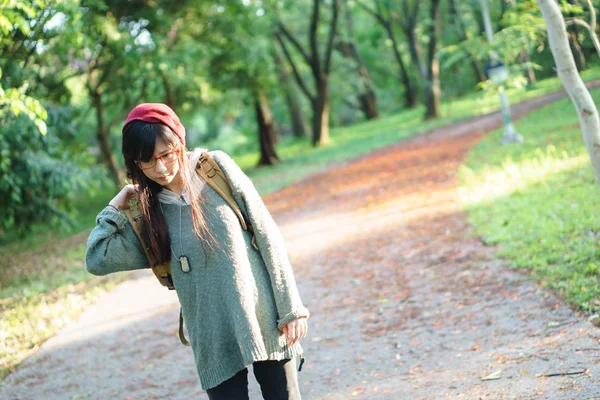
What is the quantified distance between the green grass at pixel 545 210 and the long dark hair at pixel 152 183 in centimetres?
329

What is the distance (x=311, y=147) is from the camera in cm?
2680

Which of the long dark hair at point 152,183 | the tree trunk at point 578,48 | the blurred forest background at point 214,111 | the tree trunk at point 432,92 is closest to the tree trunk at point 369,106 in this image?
the blurred forest background at point 214,111

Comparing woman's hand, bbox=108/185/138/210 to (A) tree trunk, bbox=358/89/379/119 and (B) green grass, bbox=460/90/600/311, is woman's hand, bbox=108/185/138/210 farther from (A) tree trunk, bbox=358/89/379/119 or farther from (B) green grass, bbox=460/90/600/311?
(A) tree trunk, bbox=358/89/379/119

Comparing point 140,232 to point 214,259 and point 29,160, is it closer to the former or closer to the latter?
point 214,259

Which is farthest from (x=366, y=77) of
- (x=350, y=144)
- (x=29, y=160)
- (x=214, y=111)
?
(x=29, y=160)

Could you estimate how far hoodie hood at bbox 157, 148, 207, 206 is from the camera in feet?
8.41

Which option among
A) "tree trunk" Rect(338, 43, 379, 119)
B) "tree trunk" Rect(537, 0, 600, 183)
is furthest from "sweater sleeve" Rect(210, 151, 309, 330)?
"tree trunk" Rect(338, 43, 379, 119)

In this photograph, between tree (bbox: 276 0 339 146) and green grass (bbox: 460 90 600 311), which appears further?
tree (bbox: 276 0 339 146)

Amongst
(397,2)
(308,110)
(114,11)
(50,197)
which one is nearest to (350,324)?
(50,197)

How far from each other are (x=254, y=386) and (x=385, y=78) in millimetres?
44007

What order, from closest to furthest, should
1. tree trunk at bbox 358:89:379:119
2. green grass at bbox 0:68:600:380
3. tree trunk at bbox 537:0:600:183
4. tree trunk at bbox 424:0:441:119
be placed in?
tree trunk at bbox 537:0:600:183, green grass at bbox 0:68:600:380, tree trunk at bbox 424:0:441:119, tree trunk at bbox 358:89:379:119

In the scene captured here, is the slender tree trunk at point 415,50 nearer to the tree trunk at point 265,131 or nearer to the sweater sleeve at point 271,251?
the tree trunk at point 265,131

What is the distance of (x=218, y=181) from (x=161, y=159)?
0.25m

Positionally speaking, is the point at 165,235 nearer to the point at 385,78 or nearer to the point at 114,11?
the point at 114,11
